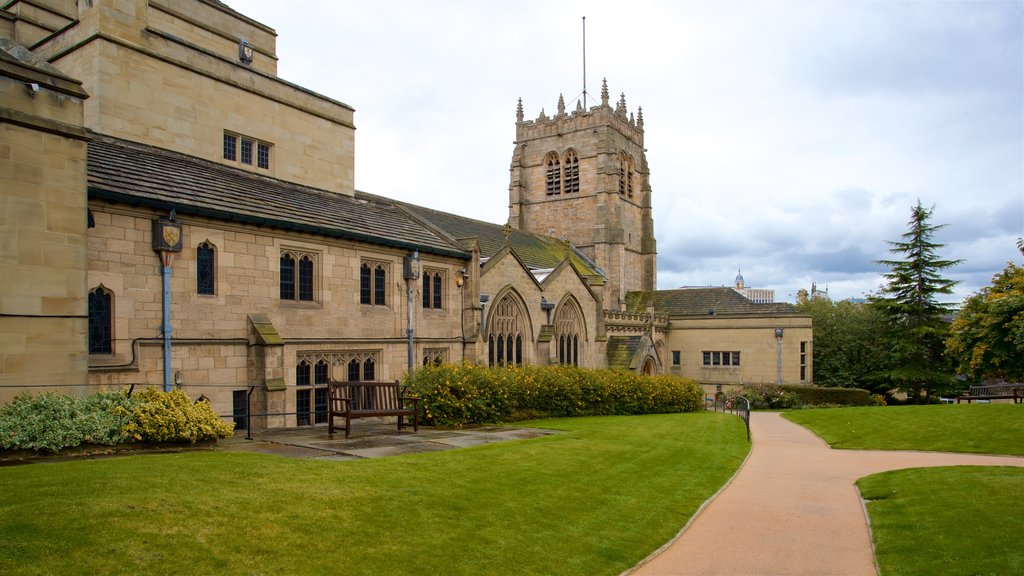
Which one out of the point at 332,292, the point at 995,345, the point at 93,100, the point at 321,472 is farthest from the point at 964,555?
the point at 995,345

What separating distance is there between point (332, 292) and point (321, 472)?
11594 mm

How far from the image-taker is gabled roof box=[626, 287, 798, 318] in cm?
5117

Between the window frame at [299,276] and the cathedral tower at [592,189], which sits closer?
the window frame at [299,276]

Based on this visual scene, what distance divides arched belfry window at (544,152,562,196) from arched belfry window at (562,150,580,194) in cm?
53

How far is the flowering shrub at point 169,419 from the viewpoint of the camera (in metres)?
12.2

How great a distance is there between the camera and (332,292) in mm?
21500

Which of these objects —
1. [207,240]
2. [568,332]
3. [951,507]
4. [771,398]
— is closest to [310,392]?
[207,240]

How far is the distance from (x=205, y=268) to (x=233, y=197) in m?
2.40

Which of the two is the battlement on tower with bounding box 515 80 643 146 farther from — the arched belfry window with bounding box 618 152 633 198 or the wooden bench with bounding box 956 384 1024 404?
the wooden bench with bounding box 956 384 1024 404

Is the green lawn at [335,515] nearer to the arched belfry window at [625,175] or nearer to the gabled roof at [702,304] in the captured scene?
the gabled roof at [702,304]

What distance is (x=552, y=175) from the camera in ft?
196

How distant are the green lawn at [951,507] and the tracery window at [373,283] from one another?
15.4 metres

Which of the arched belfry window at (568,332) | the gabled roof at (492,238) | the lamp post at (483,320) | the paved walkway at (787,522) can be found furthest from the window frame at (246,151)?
the paved walkway at (787,522)

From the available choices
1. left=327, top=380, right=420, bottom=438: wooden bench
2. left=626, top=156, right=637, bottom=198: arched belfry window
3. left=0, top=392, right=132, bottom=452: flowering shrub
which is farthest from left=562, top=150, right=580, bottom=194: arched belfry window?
left=0, top=392, right=132, bottom=452: flowering shrub
